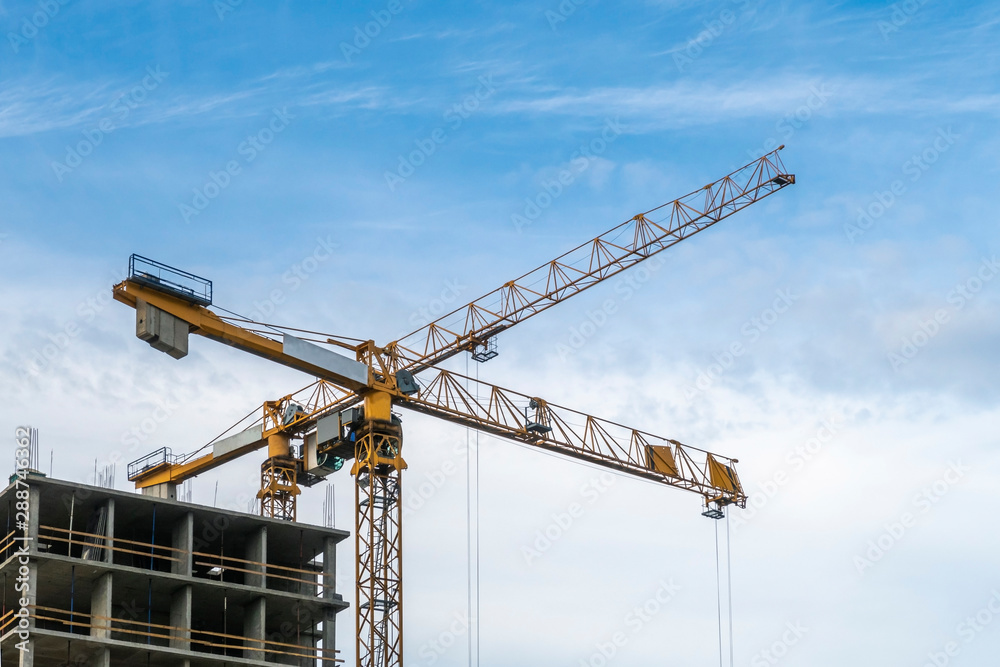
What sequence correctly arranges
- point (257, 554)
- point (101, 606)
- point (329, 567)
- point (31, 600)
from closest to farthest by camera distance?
point (31, 600), point (101, 606), point (257, 554), point (329, 567)

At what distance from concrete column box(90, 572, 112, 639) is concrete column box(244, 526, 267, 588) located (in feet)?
19.8

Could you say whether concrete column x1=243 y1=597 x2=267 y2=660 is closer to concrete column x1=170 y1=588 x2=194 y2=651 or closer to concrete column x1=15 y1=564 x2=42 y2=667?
concrete column x1=170 y1=588 x2=194 y2=651

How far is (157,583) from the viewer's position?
58031mm

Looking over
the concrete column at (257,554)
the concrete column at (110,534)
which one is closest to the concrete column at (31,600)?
the concrete column at (110,534)

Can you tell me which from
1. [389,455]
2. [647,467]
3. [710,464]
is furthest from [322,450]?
[710,464]

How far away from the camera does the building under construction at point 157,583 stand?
184ft

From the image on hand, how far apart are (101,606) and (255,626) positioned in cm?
627

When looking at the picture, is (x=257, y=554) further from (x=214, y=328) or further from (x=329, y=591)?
(x=214, y=328)

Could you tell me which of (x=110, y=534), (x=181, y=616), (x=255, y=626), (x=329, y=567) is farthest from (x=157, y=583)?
(x=329, y=567)

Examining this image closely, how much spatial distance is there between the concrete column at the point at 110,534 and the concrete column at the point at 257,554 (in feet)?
18.6

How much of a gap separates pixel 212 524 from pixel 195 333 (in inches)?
606

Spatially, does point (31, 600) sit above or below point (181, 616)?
above

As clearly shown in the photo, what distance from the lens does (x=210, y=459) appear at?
92000 millimetres

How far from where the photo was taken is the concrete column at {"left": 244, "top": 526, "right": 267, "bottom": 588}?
60.7 meters
